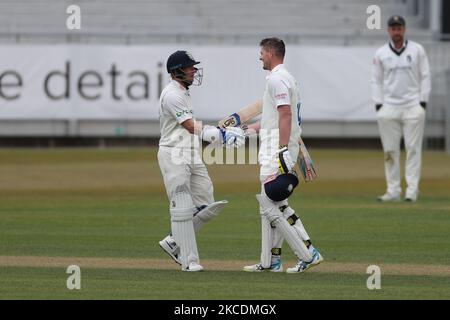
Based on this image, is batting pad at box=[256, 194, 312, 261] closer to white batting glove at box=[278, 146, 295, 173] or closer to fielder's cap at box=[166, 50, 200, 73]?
white batting glove at box=[278, 146, 295, 173]

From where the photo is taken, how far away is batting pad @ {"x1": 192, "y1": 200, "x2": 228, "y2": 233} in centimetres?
1079

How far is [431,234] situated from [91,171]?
9.84 meters

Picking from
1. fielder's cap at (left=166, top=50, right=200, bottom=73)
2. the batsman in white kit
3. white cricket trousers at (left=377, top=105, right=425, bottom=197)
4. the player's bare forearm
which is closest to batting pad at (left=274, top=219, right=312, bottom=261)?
the batsman in white kit

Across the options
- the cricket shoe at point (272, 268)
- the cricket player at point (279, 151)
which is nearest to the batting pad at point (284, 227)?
the cricket player at point (279, 151)

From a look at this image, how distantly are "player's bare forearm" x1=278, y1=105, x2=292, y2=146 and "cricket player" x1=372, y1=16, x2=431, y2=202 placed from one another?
6.94 meters

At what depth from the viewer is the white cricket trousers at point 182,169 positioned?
1070cm

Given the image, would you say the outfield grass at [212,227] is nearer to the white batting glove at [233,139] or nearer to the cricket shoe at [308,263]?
the cricket shoe at [308,263]

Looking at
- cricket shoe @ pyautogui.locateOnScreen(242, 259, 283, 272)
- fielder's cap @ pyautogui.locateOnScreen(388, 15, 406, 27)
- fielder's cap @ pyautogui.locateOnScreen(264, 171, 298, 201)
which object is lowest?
cricket shoe @ pyautogui.locateOnScreen(242, 259, 283, 272)

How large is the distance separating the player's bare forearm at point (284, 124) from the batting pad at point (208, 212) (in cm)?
92

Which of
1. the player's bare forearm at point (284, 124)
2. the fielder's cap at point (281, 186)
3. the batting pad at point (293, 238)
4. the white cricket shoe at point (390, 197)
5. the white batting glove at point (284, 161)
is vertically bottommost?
the white cricket shoe at point (390, 197)

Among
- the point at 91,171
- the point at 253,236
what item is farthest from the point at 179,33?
the point at 253,236

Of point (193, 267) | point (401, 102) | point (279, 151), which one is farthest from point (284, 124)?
point (401, 102)

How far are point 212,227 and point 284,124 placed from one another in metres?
4.62
